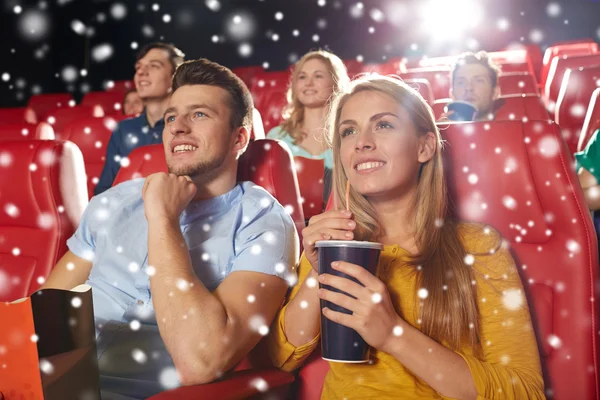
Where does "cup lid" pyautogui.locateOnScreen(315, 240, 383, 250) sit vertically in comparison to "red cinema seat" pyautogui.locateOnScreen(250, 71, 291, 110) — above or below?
below

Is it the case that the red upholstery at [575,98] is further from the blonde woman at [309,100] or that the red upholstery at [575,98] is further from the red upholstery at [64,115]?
the red upholstery at [64,115]

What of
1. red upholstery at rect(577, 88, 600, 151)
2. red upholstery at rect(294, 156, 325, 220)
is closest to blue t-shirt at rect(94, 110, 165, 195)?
red upholstery at rect(294, 156, 325, 220)

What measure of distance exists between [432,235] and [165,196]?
0.55 m

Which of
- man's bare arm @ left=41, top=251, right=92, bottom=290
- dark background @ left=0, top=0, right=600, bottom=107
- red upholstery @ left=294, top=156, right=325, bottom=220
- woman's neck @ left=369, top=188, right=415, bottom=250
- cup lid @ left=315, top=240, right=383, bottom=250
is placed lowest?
man's bare arm @ left=41, top=251, right=92, bottom=290

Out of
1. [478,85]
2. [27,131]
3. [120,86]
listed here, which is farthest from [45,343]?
[120,86]

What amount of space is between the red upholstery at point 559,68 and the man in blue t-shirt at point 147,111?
A: 2.25 m

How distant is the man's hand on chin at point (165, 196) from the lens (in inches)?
Answer: 49.4

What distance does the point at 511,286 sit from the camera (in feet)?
3.59

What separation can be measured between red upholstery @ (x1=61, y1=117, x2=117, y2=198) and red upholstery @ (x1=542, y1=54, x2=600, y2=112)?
2572mm

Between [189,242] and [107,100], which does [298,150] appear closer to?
[189,242]

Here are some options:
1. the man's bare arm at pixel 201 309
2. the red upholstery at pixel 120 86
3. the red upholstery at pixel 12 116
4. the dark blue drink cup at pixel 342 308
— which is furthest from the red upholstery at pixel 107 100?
the dark blue drink cup at pixel 342 308

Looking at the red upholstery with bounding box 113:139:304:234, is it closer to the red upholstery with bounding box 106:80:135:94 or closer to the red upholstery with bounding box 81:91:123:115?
the red upholstery with bounding box 81:91:123:115

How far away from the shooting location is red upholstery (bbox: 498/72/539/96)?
149 inches

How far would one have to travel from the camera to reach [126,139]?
256cm
